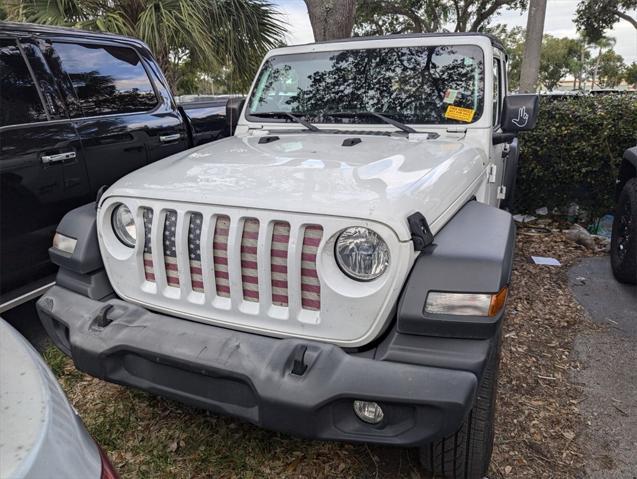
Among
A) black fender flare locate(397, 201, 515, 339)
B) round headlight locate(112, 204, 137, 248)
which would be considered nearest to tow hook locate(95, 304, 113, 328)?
round headlight locate(112, 204, 137, 248)

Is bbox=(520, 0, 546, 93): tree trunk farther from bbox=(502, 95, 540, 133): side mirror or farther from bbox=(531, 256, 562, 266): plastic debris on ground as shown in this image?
bbox=(502, 95, 540, 133): side mirror

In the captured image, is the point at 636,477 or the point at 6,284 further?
the point at 6,284

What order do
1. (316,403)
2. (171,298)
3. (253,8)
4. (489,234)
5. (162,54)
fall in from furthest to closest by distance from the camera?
(253,8), (162,54), (171,298), (489,234), (316,403)

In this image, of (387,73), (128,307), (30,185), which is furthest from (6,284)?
(387,73)

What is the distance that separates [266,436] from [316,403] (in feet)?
3.23

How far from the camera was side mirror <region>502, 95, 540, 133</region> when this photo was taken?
9.58 feet

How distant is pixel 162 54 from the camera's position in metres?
7.11

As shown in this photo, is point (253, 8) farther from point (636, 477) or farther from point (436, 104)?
point (636, 477)

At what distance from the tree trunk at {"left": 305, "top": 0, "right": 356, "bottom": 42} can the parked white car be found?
6412 millimetres

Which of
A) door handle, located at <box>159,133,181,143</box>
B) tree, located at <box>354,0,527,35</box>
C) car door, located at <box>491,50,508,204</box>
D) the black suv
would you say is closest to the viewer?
the black suv

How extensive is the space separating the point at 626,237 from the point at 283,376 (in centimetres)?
378

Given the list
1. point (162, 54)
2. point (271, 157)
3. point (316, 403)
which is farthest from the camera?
point (162, 54)

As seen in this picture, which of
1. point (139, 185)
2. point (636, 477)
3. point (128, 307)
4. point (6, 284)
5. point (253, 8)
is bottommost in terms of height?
point (636, 477)

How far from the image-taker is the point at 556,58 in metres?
45.5
